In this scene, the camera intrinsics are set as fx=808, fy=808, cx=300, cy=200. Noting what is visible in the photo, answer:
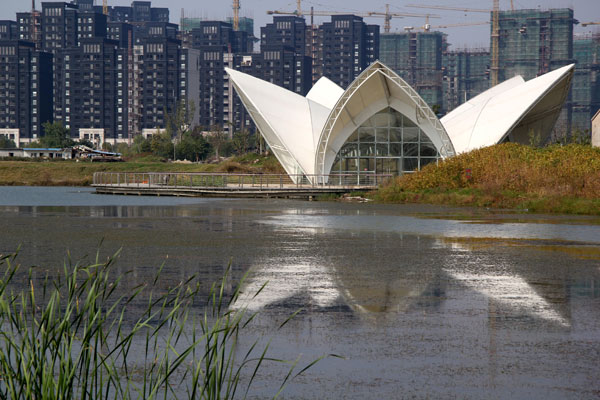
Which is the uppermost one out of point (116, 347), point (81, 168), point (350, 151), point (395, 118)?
point (395, 118)

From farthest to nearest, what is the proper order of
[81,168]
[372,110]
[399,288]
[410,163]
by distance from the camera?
[81,168]
[410,163]
[372,110]
[399,288]

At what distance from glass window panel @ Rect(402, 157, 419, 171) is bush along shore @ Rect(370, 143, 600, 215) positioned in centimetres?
1189

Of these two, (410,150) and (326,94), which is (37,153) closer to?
(326,94)

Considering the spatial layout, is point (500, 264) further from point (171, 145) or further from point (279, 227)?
point (171, 145)

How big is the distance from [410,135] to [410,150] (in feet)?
3.36

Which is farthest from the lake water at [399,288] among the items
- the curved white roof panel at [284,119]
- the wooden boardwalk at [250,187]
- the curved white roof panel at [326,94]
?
the curved white roof panel at [326,94]

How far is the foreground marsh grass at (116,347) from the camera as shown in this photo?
454 centimetres

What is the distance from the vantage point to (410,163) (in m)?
55.6

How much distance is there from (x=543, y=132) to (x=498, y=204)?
27888mm

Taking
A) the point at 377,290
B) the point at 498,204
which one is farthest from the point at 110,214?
the point at 377,290

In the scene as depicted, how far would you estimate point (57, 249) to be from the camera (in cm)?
1702

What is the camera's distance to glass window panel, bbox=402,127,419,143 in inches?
2167

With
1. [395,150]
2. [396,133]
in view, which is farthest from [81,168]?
[396,133]

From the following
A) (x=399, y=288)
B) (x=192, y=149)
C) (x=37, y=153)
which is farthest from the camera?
(x=37, y=153)
